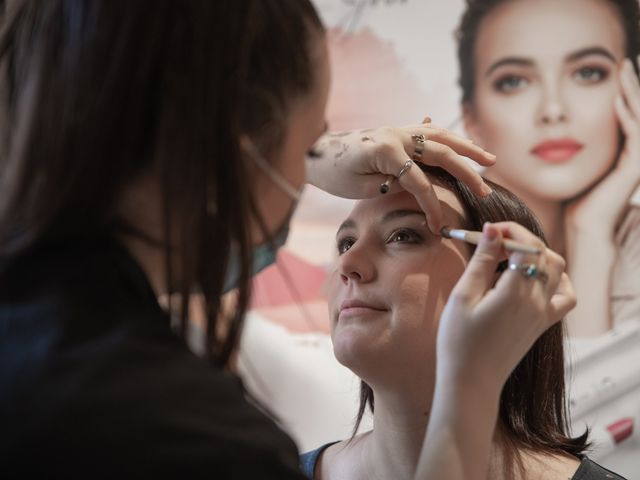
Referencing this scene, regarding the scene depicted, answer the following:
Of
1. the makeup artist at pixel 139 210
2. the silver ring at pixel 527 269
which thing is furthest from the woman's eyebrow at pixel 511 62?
the makeup artist at pixel 139 210

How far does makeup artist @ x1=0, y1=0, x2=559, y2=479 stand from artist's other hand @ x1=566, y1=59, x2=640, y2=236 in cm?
110

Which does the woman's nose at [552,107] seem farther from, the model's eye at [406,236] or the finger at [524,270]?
the finger at [524,270]

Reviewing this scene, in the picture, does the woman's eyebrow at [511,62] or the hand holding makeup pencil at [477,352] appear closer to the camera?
the hand holding makeup pencil at [477,352]

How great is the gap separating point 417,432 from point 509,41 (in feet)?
3.31

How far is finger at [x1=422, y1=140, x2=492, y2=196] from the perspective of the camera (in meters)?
1.01

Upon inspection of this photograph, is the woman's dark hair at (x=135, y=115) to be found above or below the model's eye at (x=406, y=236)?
above

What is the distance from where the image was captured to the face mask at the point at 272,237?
0.59 meters

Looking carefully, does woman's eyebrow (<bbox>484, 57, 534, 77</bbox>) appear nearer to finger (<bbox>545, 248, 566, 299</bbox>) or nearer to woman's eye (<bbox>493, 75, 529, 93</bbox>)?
woman's eye (<bbox>493, 75, 529, 93</bbox>)

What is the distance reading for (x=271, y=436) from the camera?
0.51m

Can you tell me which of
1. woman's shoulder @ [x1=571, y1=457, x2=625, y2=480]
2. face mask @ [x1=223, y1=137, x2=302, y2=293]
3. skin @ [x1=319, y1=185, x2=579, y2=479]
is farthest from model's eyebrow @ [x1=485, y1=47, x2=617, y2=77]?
face mask @ [x1=223, y1=137, x2=302, y2=293]

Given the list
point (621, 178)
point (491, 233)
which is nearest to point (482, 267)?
point (491, 233)

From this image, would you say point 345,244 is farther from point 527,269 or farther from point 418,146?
point 527,269

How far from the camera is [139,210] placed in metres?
A: 0.57

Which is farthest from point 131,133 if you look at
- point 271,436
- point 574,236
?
point 574,236
